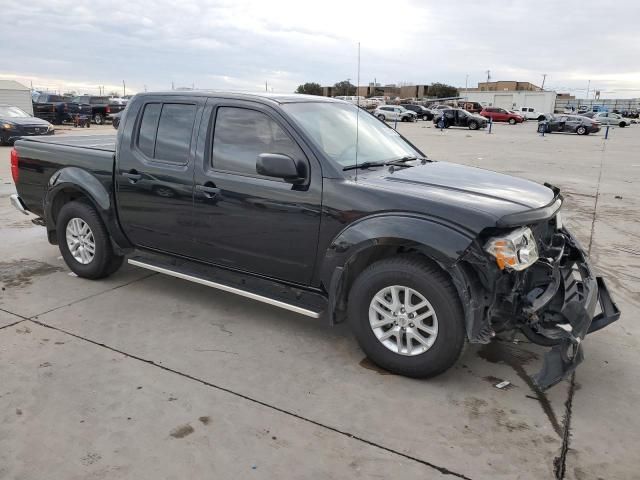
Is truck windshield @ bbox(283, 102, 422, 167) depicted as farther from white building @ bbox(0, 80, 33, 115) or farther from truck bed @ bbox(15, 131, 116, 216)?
white building @ bbox(0, 80, 33, 115)

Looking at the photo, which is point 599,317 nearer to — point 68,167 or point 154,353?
point 154,353

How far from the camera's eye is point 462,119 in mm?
38375

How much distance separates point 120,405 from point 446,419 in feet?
6.29

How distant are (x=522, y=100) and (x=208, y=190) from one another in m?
88.4

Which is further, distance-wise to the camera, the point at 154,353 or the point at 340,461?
the point at 154,353

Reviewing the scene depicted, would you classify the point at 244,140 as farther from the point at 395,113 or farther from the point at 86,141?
the point at 395,113

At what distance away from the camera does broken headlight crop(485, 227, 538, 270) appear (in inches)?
123

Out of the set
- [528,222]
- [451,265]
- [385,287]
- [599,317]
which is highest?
[528,222]

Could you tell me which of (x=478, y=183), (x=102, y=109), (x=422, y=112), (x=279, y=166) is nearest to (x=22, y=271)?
(x=279, y=166)

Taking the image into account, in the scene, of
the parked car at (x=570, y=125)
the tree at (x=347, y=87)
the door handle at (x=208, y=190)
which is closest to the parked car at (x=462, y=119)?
the parked car at (x=570, y=125)

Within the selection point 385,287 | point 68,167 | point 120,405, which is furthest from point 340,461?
point 68,167

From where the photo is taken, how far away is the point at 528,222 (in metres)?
3.26

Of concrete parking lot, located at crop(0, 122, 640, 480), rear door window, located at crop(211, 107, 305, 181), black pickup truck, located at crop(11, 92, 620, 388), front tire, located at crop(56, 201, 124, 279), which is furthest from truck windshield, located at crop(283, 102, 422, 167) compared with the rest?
front tire, located at crop(56, 201, 124, 279)

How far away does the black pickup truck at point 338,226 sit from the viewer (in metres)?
3.25
